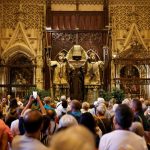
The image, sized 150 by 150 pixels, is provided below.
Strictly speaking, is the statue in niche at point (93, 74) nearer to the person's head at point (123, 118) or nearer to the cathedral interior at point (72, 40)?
the cathedral interior at point (72, 40)

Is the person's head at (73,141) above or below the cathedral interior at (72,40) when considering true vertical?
below

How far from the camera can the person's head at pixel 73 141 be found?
1.90 metres

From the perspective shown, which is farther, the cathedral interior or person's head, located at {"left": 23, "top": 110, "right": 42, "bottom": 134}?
the cathedral interior

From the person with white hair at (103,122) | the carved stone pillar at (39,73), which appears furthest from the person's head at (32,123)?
the carved stone pillar at (39,73)

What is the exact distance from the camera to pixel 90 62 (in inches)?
834

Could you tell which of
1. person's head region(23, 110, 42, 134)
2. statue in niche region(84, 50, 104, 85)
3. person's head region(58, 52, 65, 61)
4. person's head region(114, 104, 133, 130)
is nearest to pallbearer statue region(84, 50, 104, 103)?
statue in niche region(84, 50, 104, 85)

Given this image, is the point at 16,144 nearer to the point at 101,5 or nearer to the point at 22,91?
the point at 22,91

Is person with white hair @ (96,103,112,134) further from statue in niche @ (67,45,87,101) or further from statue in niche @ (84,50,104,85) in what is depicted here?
statue in niche @ (84,50,104,85)

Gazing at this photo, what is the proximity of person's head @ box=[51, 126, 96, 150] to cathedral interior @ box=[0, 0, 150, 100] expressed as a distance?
1907cm

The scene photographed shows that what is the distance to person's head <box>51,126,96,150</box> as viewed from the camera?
1.90m

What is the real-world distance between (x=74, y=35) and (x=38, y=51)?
2.45 m

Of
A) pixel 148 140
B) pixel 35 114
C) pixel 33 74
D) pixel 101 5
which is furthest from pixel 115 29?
pixel 35 114

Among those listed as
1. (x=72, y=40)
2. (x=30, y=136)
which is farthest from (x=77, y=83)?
(x=30, y=136)

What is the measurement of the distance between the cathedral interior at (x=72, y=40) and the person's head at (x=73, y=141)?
62.6ft
